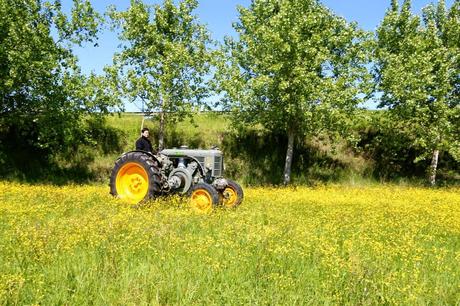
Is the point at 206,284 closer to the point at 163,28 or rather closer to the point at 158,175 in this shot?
the point at 158,175

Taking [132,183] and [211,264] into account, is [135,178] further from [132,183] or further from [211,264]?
[211,264]

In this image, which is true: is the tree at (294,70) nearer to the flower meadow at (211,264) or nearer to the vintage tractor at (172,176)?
the vintage tractor at (172,176)

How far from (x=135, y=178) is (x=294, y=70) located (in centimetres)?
1159

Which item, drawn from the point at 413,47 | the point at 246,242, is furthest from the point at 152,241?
the point at 413,47

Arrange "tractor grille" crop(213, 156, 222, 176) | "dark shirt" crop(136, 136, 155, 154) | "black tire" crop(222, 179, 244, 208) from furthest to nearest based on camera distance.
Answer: "tractor grille" crop(213, 156, 222, 176) → "dark shirt" crop(136, 136, 155, 154) → "black tire" crop(222, 179, 244, 208)

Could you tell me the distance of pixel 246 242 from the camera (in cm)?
671

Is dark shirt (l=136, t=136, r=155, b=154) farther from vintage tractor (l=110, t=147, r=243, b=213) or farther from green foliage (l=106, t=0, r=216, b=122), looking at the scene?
green foliage (l=106, t=0, r=216, b=122)

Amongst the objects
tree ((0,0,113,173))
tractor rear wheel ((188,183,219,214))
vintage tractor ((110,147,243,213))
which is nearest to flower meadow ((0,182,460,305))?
tractor rear wheel ((188,183,219,214))

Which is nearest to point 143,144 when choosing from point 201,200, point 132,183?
point 132,183

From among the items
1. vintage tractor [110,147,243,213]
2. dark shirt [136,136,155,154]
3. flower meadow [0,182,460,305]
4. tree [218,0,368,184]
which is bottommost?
→ flower meadow [0,182,460,305]

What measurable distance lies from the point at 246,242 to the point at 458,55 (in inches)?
864

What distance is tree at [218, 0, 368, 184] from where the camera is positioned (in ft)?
68.7

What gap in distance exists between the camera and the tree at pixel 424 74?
22656 mm

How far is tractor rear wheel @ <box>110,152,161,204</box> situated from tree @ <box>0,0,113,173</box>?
329 inches
